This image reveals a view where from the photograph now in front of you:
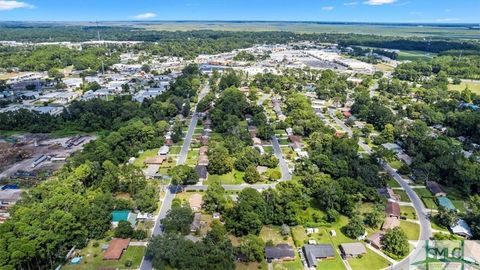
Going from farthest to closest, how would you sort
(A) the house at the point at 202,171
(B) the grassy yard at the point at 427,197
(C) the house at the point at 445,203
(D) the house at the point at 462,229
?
(A) the house at the point at 202,171 < (B) the grassy yard at the point at 427,197 < (C) the house at the point at 445,203 < (D) the house at the point at 462,229

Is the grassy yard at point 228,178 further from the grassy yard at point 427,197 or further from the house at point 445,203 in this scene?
the house at point 445,203

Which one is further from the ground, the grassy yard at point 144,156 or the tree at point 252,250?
the grassy yard at point 144,156

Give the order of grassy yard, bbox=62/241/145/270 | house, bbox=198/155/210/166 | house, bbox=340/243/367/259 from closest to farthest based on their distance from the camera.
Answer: grassy yard, bbox=62/241/145/270 < house, bbox=340/243/367/259 < house, bbox=198/155/210/166

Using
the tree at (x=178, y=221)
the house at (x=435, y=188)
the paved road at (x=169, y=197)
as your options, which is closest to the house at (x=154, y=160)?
the paved road at (x=169, y=197)

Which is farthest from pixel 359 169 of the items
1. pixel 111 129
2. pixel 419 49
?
pixel 419 49

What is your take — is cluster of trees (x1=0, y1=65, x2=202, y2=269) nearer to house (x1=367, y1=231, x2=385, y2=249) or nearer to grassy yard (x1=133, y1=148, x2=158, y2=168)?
grassy yard (x1=133, y1=148, x2=158, y2=168)

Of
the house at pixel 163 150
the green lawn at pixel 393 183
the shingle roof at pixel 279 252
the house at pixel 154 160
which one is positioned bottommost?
the shingle roof at pixel 279 252

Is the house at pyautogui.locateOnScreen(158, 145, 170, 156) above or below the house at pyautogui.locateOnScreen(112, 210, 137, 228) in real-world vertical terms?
above

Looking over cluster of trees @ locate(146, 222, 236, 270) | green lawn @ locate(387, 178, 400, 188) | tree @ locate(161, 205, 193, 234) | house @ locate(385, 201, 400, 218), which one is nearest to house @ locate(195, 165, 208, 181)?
tree @ locate(161, 205, 193, 234)
